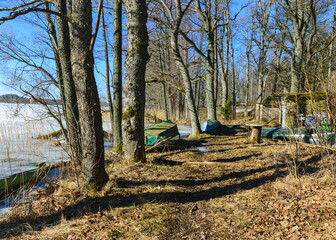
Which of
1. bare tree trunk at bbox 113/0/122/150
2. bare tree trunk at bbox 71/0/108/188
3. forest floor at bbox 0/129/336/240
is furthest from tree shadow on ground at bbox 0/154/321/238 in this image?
bare tree trunk at bbox 113/0/122/150

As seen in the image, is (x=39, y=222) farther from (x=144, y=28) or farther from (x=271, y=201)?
(x=144, y=28)

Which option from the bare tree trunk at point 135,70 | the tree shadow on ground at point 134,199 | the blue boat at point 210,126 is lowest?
the tree shadow on ground at point 134,199

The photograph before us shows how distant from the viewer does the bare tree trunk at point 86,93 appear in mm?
3328

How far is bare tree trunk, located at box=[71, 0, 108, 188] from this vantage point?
10.9 ft

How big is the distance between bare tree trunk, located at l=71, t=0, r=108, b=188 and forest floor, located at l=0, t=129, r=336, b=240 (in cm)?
44

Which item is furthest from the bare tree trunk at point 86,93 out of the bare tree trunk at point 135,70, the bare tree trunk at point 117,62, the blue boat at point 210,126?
the blue boat at point 210,126

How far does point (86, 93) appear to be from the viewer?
3365mm

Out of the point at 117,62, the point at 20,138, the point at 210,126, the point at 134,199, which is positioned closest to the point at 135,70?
the point at 117,62

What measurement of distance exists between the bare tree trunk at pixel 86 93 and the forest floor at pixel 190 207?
440 millimetres

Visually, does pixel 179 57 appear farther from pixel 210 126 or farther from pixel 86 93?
pixel 86 93

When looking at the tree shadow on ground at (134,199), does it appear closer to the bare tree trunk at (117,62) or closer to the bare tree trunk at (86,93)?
the bare tree trunk at (86,93)

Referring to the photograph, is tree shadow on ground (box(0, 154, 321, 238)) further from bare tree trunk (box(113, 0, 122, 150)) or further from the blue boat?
the blue boat

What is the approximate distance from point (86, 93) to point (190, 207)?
248 cm

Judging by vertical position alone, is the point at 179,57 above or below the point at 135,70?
above
